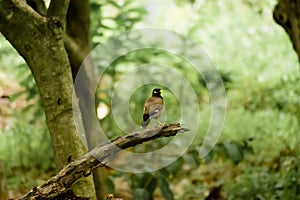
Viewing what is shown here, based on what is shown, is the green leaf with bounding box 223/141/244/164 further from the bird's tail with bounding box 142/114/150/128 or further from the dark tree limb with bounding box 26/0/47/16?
the bird's tail with bounding box 142/114/150/128

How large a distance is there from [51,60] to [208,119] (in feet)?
12.7

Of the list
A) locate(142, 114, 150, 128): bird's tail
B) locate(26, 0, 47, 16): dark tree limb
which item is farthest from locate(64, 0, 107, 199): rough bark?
locate(142, 114, 150, 128): bird's tail

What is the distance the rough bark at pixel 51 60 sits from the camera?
2.42m

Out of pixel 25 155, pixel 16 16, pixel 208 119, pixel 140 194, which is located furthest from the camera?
pixel 208 119

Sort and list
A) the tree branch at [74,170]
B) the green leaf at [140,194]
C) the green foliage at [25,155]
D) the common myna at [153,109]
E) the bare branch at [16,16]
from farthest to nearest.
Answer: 1. the green foliage at [25,155]
2. the green leaf at [140,194]
3. the bare branch at [16,16]
4. the tree branch at [74,170]
5. the common myna at [153,109]

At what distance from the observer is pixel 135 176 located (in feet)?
13.5

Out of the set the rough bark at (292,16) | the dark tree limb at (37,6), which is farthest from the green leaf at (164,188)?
the dark tree limb at (37,6)

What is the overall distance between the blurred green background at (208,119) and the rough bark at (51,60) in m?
1.43

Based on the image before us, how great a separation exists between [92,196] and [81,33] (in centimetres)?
129

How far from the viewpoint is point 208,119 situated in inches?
243

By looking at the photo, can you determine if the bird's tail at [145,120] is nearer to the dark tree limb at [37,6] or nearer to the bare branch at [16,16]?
the bare branch at [16,16]

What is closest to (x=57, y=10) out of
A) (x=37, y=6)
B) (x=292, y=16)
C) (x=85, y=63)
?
(x=37, y=6)

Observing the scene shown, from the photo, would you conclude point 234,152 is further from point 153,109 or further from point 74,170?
point 153,109

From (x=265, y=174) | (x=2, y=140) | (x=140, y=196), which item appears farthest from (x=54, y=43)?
(x=2, y=140)
